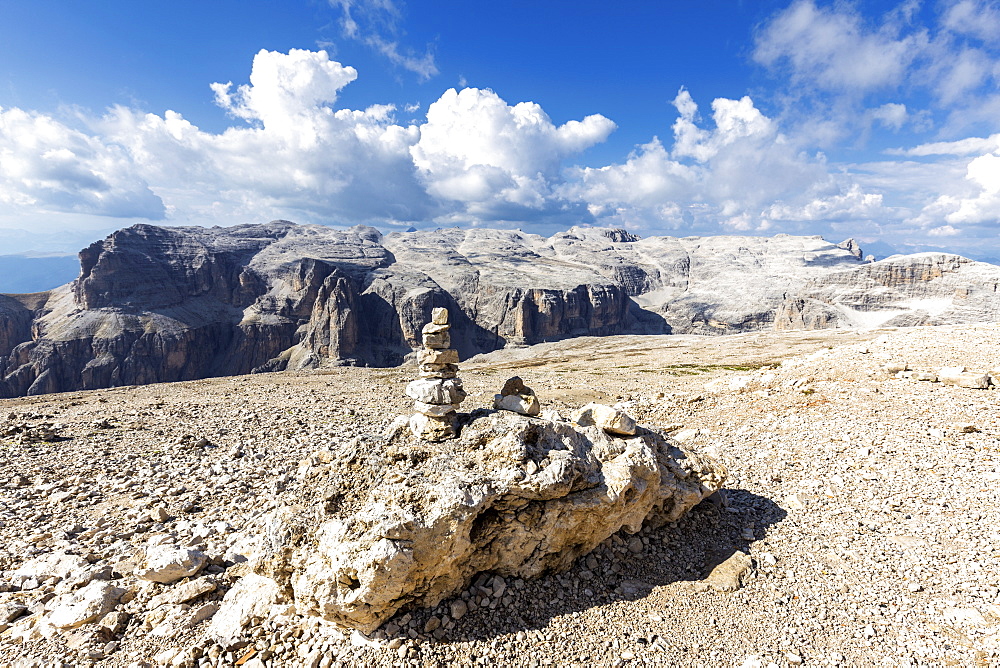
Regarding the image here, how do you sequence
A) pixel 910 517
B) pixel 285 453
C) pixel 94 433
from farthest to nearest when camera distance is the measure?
pixel 94 433
pixel 285 453
pixel 910 517

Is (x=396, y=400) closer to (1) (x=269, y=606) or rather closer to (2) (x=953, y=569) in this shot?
(1) (x=269, y=606)

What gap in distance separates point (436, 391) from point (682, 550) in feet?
22.1

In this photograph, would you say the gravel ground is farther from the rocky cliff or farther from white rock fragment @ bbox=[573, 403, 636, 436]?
the rocky cliff

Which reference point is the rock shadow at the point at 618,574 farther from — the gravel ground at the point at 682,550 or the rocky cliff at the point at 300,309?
the rocky cliff at the point at 300,309

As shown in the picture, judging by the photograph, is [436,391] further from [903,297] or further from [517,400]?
[903,297]

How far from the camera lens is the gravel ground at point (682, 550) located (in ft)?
24.0

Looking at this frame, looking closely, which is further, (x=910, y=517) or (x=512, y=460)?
(x=910, y=517)

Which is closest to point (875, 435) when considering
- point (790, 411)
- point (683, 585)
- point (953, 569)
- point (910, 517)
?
point (790, 411)

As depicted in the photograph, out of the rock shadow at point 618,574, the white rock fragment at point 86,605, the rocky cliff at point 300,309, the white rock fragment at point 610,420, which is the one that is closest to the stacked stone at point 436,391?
the rock shadow at point 618,574

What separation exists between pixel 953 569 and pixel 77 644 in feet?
54.2

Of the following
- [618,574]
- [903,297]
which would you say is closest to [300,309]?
[618,574]

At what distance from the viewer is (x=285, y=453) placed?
18.2 meters

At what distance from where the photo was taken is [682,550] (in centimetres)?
979

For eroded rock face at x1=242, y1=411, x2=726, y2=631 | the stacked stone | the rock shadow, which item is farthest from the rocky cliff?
the rock shadow
